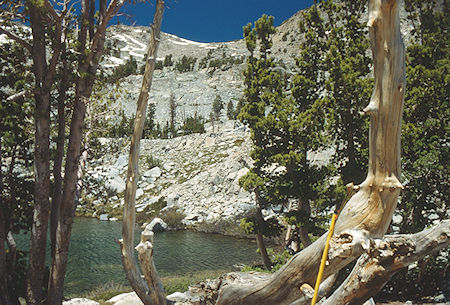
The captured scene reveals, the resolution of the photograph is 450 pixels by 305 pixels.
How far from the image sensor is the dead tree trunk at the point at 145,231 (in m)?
4.66

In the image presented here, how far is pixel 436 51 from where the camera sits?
37.3 feet

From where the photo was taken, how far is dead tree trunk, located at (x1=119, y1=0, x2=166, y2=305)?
4664 millimetres

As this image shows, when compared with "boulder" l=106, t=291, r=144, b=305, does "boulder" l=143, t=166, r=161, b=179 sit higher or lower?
higher

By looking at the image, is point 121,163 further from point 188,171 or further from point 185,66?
point 185,66

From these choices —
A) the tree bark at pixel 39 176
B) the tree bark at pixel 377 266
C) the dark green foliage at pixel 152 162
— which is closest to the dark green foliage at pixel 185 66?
the dark green foliage at pixel 152 162

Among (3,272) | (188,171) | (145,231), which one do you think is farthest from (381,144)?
(188,171)

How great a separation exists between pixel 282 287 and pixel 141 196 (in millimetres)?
32376

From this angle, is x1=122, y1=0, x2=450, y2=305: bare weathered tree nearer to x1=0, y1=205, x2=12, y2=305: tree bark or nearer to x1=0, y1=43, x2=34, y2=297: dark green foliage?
x1=0, y1=205, x2=12, y2=305: tree bark

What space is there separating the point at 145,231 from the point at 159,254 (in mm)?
15469

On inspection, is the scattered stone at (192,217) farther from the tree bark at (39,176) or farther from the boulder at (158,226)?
the tree bark at (39,176)

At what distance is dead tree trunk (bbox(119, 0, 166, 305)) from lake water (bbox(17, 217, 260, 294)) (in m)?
10.00

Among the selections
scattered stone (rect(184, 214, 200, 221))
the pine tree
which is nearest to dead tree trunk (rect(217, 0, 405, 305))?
the pine tree

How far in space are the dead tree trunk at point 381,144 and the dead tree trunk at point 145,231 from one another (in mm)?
2427

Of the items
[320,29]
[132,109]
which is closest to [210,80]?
[132,109]
